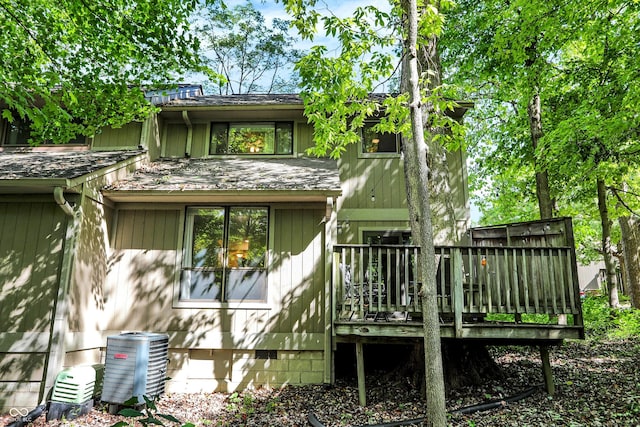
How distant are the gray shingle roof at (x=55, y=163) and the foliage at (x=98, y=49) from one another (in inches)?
16.7

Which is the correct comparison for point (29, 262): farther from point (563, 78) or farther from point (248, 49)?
point (248, 49)

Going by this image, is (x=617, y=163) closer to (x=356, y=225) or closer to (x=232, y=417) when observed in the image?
(x=356, y=225)

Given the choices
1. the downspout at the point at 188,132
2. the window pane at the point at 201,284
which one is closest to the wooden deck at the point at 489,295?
the window pane at the point at 201,284

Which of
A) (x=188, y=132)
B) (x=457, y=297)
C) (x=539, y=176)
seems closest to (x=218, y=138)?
(x=188, y=132)

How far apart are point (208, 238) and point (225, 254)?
448mm

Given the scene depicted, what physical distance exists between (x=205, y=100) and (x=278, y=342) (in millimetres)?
6062

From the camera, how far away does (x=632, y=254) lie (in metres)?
10.7

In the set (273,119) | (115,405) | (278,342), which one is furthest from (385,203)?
(115,405)

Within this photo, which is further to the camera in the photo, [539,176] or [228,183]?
[539,176]

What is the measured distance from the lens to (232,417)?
5359mm

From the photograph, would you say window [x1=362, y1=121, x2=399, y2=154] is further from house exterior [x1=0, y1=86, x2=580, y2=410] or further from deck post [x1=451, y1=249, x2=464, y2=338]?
deck post [x1=451, y1=249, x2=464, y2=338]

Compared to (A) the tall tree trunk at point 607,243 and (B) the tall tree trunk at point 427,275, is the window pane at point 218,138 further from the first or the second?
(A) the tall tree trunk at point 607,243

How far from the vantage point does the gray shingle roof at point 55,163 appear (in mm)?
6348

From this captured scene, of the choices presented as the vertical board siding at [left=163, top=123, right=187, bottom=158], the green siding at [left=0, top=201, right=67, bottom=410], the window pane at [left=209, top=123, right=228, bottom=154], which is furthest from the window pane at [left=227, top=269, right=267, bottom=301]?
the vertical board siding at [left=163, top=123, right=187, bottom=158]
